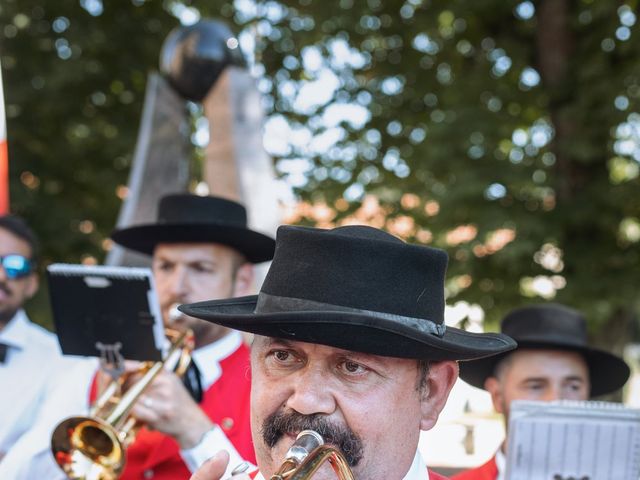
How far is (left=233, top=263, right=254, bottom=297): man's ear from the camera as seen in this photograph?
13.0 ft

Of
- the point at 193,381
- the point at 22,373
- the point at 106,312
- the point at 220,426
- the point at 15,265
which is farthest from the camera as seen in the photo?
the point at 22,373

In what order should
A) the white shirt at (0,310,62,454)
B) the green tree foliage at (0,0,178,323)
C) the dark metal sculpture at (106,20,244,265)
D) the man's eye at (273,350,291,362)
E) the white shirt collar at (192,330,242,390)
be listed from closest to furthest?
the man's eye at (273,350,291,362)
the white shirt collar at (192,330,242,390)
the white shirt at (0,310,62,454)
the dark metal sculpture at (106,20,244,265)
the green tree foliage at (0,0,178,323)

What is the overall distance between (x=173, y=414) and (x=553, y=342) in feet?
5.77

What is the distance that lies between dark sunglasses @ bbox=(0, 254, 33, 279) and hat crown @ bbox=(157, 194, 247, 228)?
2.88ft

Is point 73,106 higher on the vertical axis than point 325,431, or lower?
higher

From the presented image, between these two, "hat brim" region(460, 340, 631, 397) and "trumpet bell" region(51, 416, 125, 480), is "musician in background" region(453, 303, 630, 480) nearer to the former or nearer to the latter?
"hat brim" region(460, 340, 631, 397)

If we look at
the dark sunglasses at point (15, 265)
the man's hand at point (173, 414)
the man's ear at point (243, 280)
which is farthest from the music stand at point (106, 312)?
the dark sunglasses at point (15, 265)

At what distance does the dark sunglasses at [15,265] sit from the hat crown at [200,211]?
0.88 meters

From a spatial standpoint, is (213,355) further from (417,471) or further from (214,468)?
(214,468)

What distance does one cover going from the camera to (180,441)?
3.14 m

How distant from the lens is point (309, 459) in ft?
5.90

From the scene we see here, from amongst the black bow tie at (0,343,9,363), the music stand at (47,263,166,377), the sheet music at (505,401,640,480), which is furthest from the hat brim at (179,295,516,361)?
the black bow tie at (0,343,9,363)

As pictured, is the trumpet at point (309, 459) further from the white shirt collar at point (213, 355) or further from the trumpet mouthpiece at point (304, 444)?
the white shirt collar at point (213, 355)

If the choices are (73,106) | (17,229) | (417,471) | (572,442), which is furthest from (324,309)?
Answer: (73,106)
